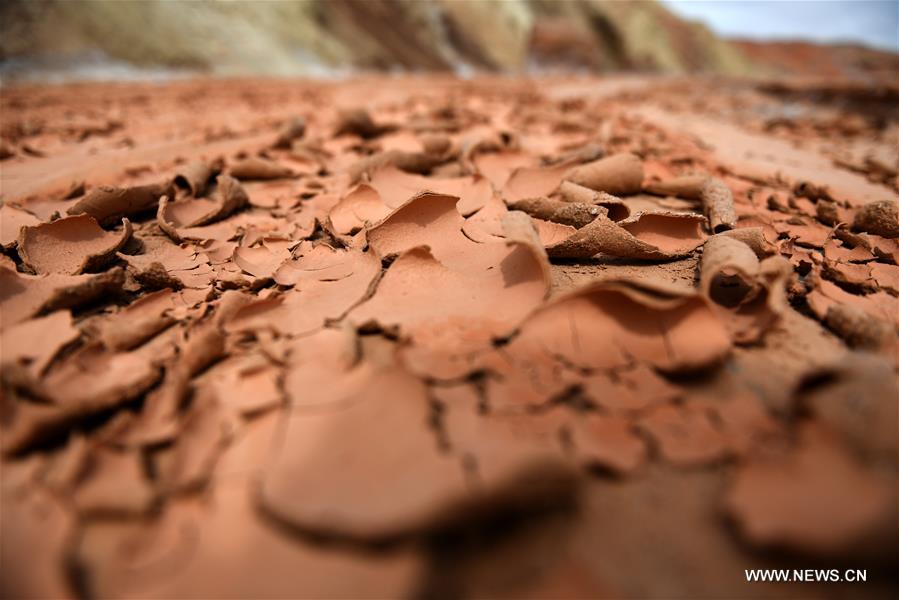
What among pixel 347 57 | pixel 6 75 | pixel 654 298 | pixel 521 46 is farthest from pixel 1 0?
pixel 521 46

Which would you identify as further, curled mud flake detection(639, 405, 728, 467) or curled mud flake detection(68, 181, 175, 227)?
curled mud flake detection(68, 181, 175, 227)

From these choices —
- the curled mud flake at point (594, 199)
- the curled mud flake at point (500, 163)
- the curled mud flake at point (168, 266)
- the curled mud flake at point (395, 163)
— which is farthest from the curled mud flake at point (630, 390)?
the curled mud flake at point (395, 163)

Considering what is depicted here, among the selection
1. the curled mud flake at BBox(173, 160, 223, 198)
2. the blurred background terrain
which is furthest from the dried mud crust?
the blurred background terrain

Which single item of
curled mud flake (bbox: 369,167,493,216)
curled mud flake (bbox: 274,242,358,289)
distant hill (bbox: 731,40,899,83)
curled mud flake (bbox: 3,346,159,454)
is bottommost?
curled mud flake (bbox: 3,346,159,454)

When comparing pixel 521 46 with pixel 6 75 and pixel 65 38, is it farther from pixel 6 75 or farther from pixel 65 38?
pixel 6 75

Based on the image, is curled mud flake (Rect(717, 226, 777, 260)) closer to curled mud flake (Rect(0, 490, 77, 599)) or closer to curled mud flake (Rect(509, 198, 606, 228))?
curled mud flake (Rect(509, 198, 606, 228))

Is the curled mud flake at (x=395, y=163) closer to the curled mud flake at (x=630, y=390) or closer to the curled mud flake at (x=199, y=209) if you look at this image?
the curled mud flake at (x=199, y=209)
